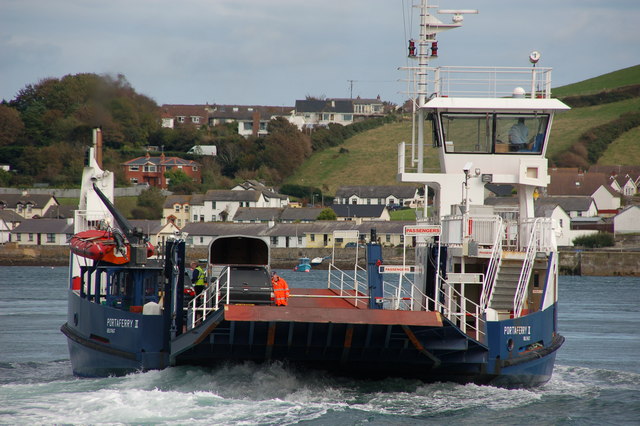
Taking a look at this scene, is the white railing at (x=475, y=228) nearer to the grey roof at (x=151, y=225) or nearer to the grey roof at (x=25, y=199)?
the grey roof at (x=151, y=225)

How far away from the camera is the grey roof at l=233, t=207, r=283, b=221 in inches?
3942

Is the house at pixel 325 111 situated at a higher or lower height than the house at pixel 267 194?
higher

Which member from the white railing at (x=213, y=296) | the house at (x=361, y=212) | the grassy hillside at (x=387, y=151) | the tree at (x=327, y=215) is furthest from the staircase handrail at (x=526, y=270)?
the grassy hillside at (x=387, y=151)

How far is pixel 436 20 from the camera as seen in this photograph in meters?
23.0

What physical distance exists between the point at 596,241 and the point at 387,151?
5327 cm

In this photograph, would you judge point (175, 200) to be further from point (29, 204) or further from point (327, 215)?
point (327, 215)

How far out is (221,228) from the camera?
91312 mm

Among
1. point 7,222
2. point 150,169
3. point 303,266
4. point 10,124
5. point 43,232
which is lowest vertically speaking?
point 303,266

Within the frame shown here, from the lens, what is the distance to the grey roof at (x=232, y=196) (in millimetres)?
104875

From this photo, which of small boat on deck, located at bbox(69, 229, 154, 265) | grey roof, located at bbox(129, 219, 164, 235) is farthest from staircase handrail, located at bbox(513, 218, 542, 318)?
grey roof, located at bbox(129, 219, 164, 235)

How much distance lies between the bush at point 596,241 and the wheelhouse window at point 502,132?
64.5 metres

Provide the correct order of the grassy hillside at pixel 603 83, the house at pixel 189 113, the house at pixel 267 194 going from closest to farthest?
the house at pixel 267 194 → the grassy hillside at pixel 603 83 → the house at pixel 189 113

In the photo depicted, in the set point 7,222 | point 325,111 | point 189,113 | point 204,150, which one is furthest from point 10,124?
point 325,111

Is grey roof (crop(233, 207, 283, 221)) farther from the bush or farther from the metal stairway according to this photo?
the metal stairway
